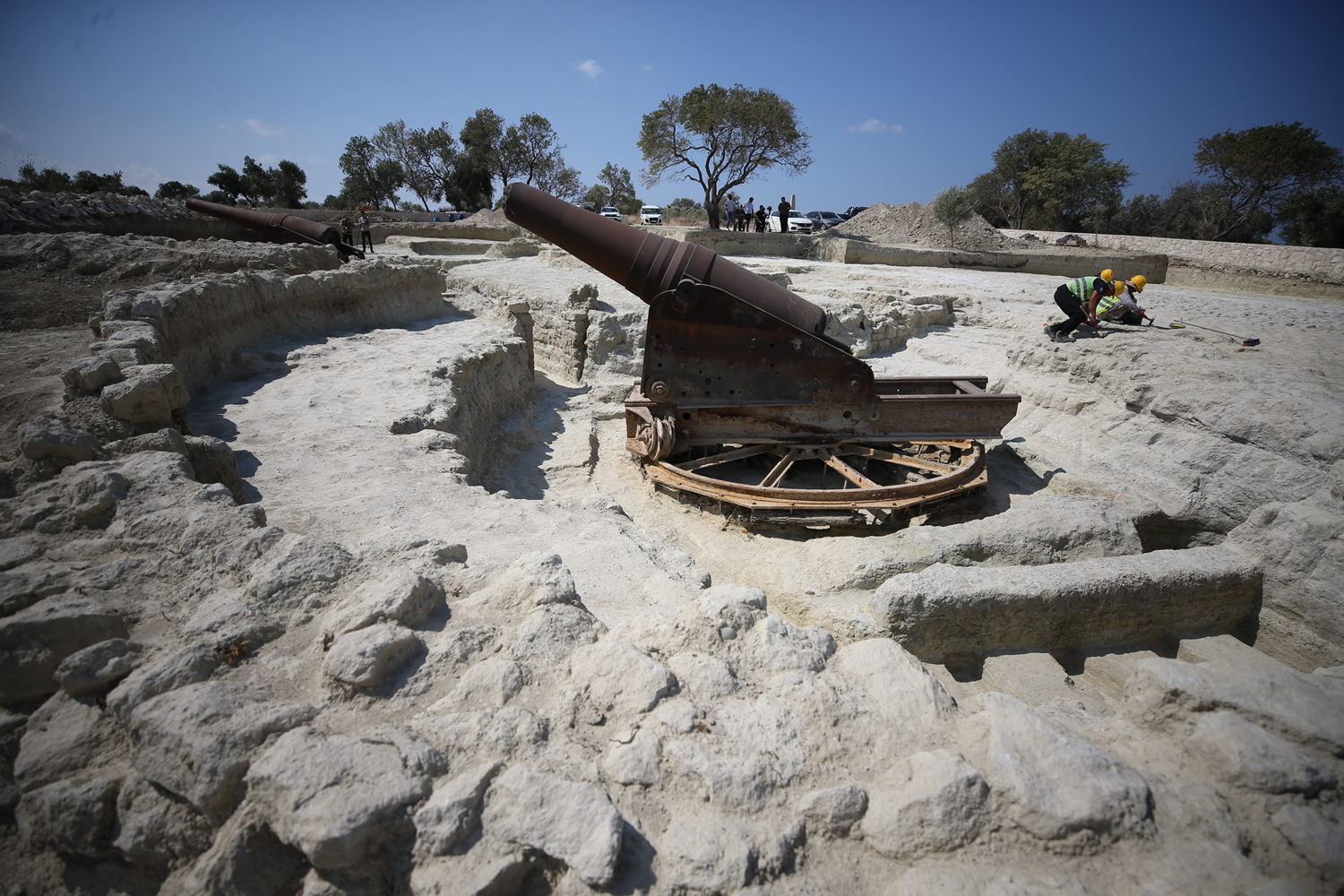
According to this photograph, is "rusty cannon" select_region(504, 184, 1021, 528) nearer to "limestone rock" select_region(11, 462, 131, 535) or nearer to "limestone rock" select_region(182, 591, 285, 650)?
"limestone rock" select_region(182, 591, 285, 650)

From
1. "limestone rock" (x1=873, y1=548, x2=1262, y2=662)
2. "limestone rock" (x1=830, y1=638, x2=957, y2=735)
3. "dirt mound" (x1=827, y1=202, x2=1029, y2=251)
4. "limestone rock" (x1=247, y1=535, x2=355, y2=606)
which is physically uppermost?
"dirt mound" (x1=827, y1=202, x2=1029, y2=251)

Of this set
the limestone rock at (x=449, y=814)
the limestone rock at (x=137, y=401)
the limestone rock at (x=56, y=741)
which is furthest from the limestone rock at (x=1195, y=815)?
the limestone rock at (x=137, y=401)

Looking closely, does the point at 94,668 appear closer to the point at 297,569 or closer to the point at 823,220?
the point at 297,569

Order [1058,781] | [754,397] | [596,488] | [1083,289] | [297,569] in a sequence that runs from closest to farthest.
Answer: [1058,781] → [297,569] → [754,397] → [596,488] → [1083,289]

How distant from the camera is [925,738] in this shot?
1805mm

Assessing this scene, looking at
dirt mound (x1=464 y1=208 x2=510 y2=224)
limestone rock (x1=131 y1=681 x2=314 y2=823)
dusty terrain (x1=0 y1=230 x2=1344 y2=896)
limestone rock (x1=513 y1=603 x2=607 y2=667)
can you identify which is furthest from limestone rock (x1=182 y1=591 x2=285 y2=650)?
dirt mound (x1=464 y1=208 x2=510 y2=224)

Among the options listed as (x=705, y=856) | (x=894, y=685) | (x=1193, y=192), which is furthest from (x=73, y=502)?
(x=1193, y=192)

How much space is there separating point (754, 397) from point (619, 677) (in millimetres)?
3929

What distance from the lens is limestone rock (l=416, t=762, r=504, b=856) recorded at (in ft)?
4.50

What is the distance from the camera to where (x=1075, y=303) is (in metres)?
8.13

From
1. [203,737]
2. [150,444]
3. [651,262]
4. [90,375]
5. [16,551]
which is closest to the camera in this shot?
[203,737]

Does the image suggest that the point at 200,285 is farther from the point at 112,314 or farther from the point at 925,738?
the point at 925,738

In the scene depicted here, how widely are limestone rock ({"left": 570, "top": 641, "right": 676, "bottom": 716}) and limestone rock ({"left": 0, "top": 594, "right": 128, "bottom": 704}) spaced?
1443mm

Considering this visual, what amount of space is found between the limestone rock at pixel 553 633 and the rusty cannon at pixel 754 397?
2947 mm
